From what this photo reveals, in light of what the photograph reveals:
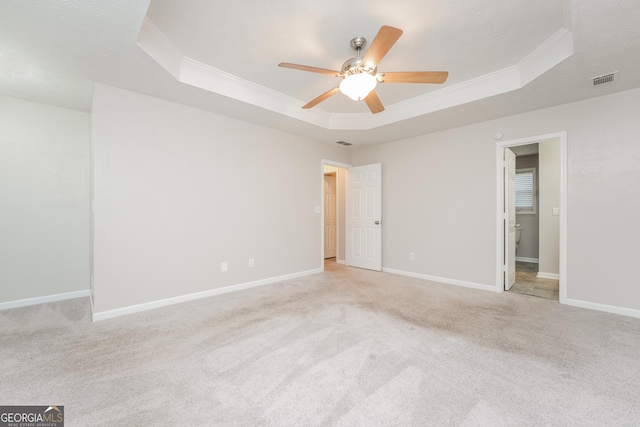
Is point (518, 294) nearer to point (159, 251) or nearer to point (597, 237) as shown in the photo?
point (597, 237)

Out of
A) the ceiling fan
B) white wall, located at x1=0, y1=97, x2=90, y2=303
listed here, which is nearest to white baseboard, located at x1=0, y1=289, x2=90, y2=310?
white wall, located at x1=0, y1=97, x2=90, y2=303

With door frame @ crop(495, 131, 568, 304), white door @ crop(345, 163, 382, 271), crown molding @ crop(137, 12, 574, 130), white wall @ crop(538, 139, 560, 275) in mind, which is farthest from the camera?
white door @ crop(345, 163, 382, 271)

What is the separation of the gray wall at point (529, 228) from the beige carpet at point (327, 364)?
143 inches

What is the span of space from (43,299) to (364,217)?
5036 millimetres

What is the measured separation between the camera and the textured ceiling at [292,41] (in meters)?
1.93

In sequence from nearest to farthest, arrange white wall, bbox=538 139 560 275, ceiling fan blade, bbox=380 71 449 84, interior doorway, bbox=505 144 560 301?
ceiling fan blade, bbox=380 71 449 84 → interior doorway, bbox=505 144 560 301 → white wall, bbox=538 139 560 275

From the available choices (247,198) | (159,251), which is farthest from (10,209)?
(247,198)

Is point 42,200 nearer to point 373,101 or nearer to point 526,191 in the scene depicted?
point 373,101

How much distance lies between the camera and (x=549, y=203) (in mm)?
4539

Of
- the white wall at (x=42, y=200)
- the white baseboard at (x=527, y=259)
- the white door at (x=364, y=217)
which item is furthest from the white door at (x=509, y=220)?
the white wall at (x=42, y=200)

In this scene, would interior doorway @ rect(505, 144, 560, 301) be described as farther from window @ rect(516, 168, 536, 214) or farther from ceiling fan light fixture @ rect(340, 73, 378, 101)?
ceiling fan light fixture @ rect(340, 73, 378, 101)

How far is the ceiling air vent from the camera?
2.61 meters

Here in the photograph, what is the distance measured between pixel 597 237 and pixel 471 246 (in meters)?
1.36

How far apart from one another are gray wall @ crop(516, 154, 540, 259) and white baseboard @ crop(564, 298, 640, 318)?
3418 mm
